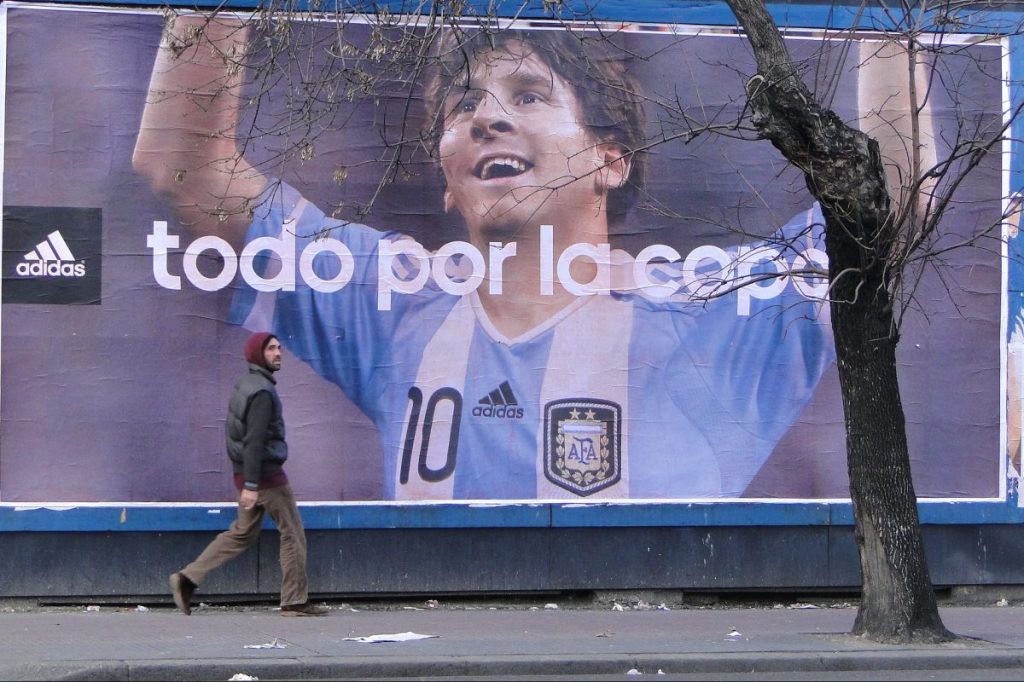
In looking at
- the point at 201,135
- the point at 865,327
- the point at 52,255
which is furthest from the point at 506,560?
the point at 52,255

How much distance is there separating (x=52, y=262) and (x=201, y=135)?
144cm

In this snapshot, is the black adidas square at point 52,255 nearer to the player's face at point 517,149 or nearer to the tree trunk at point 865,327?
the player's face at point 517,149

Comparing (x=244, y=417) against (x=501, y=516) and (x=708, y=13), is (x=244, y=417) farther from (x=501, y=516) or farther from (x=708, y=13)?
(x=708, y=13)

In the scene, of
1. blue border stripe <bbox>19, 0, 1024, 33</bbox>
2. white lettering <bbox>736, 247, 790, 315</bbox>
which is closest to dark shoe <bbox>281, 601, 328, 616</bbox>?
white lettering <bbox>736, 247, 790, 315</bbox>

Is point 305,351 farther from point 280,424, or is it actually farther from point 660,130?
point 660,130

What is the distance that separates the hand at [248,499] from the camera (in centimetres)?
866

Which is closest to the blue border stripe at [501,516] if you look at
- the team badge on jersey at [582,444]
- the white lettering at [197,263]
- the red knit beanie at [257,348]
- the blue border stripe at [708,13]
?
the team badge on jersey at [582,444]

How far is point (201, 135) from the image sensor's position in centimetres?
948

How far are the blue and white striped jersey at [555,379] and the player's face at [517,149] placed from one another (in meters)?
0.73

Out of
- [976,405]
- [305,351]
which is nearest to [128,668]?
[305,351]

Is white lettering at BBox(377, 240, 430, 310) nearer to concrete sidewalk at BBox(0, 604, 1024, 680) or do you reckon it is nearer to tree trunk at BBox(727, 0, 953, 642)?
concrete sidewalk at BBox(0, 604, 1024, 680)

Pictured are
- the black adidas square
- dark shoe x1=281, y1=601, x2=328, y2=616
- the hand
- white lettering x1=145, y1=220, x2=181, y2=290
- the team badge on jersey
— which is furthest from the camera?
the team badge on jersey

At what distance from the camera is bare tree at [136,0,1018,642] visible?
7.86 m

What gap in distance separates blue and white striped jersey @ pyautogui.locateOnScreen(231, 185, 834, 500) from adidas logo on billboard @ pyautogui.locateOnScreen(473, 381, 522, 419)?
11mm
